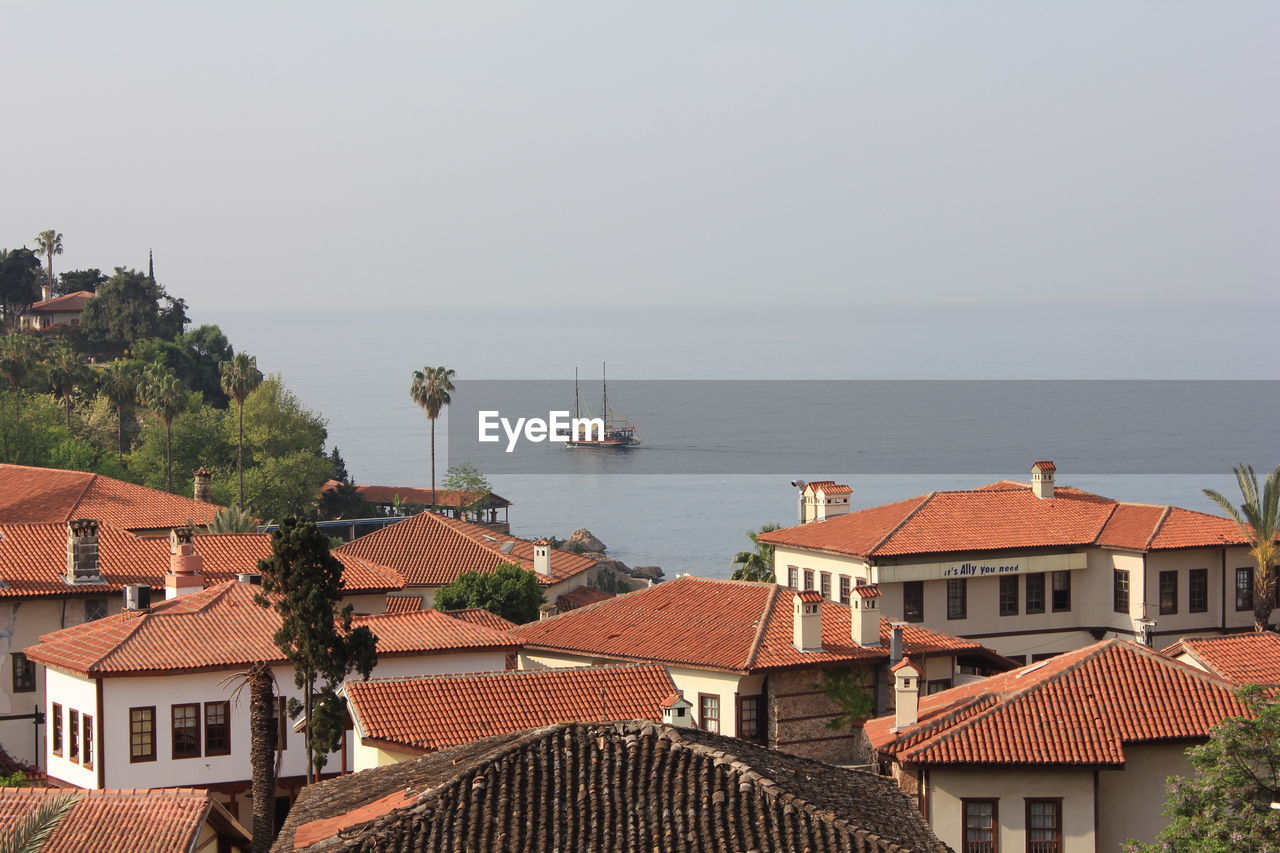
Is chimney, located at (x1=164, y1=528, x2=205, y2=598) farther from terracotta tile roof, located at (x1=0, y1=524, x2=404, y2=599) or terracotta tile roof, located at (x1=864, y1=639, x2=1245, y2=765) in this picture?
terracotta tile roof, located at (x1=864, y1=639, x2=1245, y2=765)

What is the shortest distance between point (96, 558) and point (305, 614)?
12098mm

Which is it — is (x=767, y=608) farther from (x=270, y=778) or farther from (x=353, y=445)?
(x=353, y=445)

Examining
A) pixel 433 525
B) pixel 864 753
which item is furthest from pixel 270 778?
pixel 433 525

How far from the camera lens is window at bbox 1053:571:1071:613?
50.4 meters

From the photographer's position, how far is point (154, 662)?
3309 centimetres

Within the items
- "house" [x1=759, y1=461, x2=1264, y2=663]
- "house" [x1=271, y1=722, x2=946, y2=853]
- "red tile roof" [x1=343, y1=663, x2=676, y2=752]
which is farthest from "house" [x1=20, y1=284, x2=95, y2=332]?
"house" [x1=271, y1=722, x2=946, y2=853]

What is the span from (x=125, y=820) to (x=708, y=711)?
14.1 metres

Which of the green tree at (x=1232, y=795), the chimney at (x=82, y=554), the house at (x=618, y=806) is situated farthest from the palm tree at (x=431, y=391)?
the house at (x=618, y=806)

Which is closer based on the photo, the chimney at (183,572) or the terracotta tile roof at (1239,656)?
the terracotta tile roof at (1239,656)

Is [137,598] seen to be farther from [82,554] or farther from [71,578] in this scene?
[82,554]

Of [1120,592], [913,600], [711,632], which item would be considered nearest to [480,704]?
[711,632]

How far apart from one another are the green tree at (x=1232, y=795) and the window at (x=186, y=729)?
61.0 ft

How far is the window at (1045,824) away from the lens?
26.3 metres

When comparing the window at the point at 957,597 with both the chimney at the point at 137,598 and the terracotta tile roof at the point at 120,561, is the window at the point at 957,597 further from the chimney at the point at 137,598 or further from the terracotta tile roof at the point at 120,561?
the chimney at the point at 137,598
